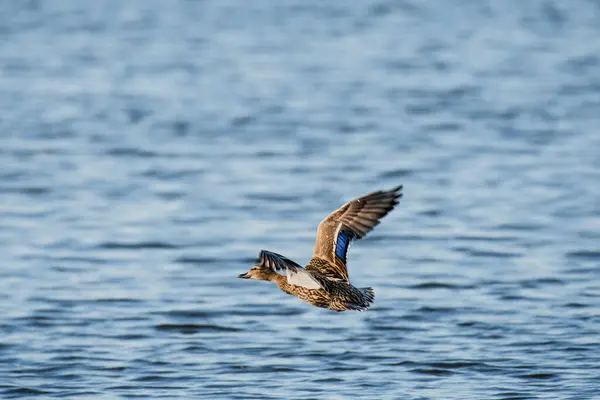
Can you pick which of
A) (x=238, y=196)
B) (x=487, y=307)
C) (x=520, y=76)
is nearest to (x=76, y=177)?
(x=238, y=196)

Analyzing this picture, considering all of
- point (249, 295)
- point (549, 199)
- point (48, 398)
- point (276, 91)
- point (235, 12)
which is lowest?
point (48, 398)

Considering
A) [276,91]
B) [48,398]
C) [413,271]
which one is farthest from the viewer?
[276,91]

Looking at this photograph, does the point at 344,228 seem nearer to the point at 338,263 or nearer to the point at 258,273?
the point at 338,263

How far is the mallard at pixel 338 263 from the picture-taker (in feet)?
28.9

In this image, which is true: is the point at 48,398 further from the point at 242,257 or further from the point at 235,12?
the point at 235,12

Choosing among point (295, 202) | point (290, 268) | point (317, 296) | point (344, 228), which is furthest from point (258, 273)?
point (295, 202)

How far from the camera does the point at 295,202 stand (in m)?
15.9

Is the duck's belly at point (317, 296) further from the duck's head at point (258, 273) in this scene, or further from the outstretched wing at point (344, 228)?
the duck's head at point (258, 273)

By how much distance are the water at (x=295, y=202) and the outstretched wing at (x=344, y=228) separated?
4.12ft

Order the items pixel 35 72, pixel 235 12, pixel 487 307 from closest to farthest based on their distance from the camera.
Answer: pixel 487 307
pixel 35 72
pixel 235 12

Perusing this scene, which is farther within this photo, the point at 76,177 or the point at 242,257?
the point at 76,177

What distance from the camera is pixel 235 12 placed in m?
31.0

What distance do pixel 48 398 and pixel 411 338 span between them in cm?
322

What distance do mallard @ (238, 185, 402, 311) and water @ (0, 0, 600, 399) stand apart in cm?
125
